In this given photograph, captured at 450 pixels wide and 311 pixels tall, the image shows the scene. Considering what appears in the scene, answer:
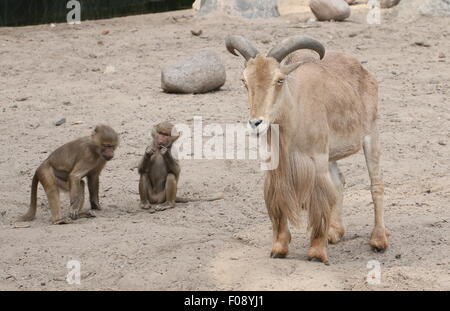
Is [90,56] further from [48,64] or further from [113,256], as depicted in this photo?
[113,256]

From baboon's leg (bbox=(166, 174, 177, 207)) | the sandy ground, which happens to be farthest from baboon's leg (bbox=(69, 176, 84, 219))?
baboon's leg (bbox=(166, 174, 177, 207))

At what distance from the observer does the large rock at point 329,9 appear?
61.3 feet

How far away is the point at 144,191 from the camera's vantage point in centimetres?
973

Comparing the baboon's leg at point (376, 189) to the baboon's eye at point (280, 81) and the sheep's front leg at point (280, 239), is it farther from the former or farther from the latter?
the baboon's eye at point (280, 81)

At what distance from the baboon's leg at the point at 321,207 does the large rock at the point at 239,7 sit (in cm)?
1227

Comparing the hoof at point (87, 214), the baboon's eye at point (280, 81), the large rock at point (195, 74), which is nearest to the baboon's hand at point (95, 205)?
the hoof at point (87, 214)

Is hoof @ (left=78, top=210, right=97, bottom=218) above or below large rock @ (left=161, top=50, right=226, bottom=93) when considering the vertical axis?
below

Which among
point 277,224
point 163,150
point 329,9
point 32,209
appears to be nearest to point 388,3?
point 329,9

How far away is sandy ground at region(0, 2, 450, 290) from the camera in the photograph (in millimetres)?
7250

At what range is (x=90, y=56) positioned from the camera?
16141 millimetres

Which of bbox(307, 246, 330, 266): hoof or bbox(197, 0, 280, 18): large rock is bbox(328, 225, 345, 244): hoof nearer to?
bbox(307, 246, 330, 266): hoof

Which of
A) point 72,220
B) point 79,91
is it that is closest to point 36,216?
point 72,220

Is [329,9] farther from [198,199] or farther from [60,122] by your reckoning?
[198,199]

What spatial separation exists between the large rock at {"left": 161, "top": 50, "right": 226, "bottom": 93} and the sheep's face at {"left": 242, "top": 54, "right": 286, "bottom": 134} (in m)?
6.56
